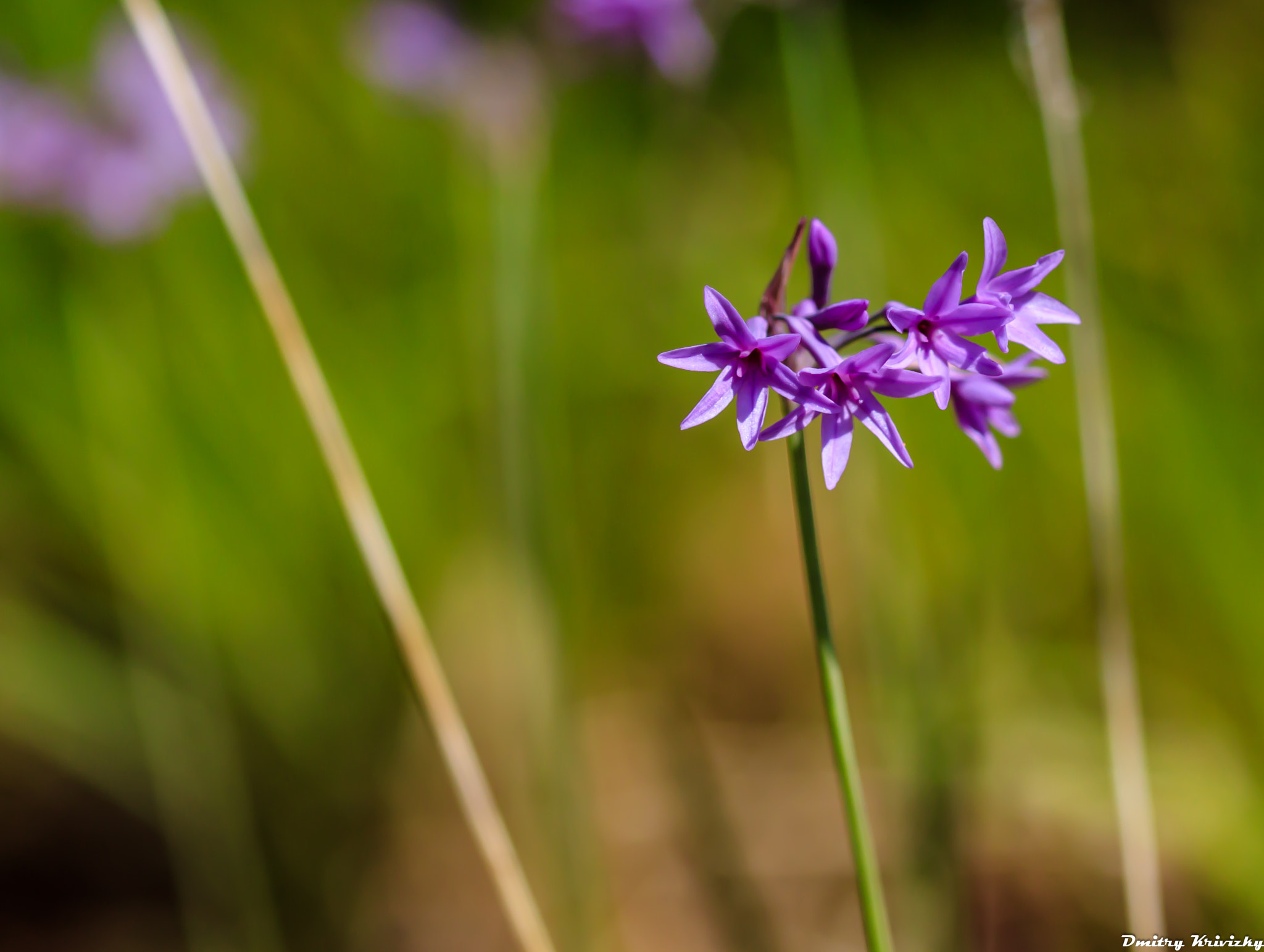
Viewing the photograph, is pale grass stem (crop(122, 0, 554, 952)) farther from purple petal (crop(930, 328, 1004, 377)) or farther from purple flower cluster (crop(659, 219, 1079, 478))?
purple petal (crop(930, 328, 1004, 377))

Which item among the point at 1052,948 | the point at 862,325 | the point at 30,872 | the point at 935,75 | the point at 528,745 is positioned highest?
the point at 935,75

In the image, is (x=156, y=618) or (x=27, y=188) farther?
(x=27, y=188)

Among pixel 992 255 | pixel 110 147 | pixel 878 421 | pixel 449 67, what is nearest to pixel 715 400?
pixel 878 421

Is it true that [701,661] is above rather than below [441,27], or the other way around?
below

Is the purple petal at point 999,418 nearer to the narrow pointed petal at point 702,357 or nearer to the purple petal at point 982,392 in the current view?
the purple petal at point 982,392

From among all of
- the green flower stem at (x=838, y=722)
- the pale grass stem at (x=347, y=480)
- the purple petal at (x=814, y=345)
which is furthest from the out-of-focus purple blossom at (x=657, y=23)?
the green flower stem at (x=838, y=722)

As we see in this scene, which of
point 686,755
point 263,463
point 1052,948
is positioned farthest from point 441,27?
point 1052,948

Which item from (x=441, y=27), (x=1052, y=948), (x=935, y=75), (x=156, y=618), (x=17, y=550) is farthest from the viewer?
(x=935, y=75)

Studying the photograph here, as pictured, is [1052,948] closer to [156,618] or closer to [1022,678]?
[1022,678]

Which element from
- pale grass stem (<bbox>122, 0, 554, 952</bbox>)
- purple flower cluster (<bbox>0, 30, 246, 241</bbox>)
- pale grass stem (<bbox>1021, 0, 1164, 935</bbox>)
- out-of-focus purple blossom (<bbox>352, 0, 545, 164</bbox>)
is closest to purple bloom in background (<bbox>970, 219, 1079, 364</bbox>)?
pale grass stem (<bbox>1021, 0, 1164, 935</bbox>)
